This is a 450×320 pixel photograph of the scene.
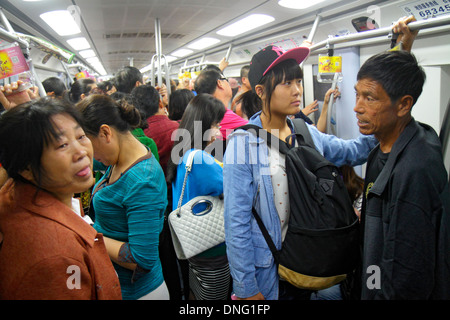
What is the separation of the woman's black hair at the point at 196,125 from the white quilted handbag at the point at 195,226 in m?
0.23

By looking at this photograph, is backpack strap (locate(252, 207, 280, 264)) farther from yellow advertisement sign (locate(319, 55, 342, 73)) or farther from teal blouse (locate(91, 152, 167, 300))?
yellow advertisement sign (locate(319, 55, 342, 73))

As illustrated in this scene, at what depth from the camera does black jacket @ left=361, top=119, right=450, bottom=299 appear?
95cm

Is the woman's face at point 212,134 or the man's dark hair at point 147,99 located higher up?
the man's dark hair at point 147,99

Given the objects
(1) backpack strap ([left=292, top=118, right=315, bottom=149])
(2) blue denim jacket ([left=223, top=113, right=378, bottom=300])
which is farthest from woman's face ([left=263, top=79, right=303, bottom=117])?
(2) blue denim jacket ([left=223, top=113, right=378, bottom=300])

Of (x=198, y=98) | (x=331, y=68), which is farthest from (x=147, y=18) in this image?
(x=331, y=68)

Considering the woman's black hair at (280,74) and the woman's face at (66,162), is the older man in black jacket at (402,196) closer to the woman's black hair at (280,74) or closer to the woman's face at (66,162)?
the woman's black hair at (280,74)

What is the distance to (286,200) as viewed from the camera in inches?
53.9

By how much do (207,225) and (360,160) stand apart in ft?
3.32

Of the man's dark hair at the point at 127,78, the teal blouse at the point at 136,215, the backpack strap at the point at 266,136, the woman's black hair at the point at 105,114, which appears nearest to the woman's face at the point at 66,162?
the teal blouse at the point at 136,215

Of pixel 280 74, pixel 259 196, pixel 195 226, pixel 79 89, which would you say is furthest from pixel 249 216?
pixel 79 89

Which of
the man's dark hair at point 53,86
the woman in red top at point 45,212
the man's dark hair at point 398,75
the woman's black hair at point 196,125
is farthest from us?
the man's dark hair at point 53,86

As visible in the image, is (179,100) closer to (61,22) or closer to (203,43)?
(61,22)

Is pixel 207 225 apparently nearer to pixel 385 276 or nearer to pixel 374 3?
pixel 385 276

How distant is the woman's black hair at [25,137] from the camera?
2.74 feet
